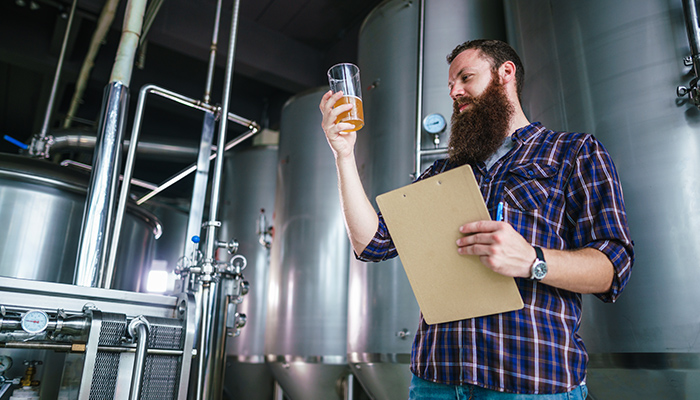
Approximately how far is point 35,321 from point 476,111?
4.03ft

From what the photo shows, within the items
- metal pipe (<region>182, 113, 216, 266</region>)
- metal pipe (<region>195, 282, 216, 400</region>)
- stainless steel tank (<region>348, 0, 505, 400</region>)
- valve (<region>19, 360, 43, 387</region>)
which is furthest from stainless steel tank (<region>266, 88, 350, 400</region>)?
valve (<region>19, 360, 43, 387</region>)

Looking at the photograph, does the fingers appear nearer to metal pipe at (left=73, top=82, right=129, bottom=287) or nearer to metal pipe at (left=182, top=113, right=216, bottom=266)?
metal pipe at (left=182, top=113, right=216, bottom=266)

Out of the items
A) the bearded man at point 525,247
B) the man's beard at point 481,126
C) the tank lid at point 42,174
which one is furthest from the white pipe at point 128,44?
the man's beard at point 481,126

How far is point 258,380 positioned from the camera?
3.97 m

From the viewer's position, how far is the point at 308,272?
3348 millimetres

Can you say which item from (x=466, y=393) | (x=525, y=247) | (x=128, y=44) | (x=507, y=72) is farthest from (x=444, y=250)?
(x=128, y=44)

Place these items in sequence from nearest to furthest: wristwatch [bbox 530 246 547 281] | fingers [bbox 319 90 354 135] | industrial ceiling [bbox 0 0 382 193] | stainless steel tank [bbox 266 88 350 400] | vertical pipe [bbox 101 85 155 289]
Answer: wristwatch [bbox 530 246 547 281]
fingers [bbox 319 90 354 135]
vertical pipe [bbox 101 85 155 289]
stainless steel tank [bbox 266 88 350 400]
industrial ceiling [bbox 0 0 382 193]

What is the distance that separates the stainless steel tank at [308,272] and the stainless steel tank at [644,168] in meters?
1.77

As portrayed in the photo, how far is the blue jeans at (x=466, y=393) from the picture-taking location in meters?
0.91

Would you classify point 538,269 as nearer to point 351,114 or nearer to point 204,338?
point 351,114

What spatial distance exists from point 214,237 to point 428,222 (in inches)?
48.2

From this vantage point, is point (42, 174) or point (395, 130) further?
point (395, 130)

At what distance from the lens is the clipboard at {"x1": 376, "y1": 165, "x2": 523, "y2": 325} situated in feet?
3.01

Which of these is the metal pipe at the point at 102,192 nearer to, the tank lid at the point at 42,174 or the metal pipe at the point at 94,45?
the tank lid at the point at 42,174
